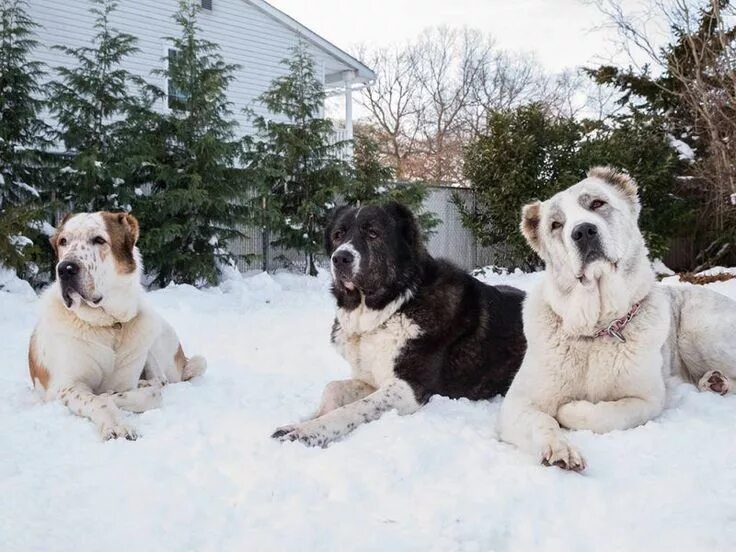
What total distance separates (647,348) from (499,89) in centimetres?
3852

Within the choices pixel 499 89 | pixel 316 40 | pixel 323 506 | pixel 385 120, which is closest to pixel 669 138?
pixel 316 40

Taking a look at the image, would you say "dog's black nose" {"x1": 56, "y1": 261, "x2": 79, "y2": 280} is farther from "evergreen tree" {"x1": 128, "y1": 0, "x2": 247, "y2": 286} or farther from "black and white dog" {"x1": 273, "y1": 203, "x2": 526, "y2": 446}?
"evergreen tree" {"x1": 128, "y1": 0, "x2": 247, "y2": 286}

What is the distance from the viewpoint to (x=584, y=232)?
10.7ft

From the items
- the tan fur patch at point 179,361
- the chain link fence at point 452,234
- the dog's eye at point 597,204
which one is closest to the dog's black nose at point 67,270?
the tan fur patch at point 179,361

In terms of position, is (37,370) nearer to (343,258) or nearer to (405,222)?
(343,258)

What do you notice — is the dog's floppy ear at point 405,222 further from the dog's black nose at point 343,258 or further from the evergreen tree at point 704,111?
Result: the evergreen tree at point 704,111

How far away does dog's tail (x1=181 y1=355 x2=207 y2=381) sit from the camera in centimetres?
507

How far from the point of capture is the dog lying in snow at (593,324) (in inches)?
129

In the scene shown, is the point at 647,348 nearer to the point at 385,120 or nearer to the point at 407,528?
the point at 407,528

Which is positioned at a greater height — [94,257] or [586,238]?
[586,238]

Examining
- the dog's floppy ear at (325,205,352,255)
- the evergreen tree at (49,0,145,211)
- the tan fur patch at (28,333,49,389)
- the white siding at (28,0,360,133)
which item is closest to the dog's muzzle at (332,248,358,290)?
the dog's floppy ear at (325,205,352,255)

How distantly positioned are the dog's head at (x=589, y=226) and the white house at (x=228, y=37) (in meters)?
13.3

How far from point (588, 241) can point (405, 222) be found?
1.42 m

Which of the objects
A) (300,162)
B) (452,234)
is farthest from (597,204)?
(452,234)
